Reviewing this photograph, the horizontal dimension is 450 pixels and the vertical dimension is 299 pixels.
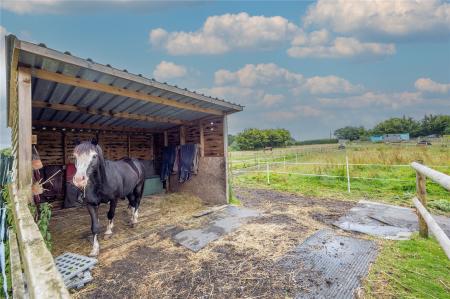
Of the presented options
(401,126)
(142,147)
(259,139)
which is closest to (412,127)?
(401,126)

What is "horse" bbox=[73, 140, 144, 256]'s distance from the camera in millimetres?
3160

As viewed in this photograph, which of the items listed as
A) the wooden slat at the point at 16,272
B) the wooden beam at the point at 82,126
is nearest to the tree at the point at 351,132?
the wooden beam at the point at 82,126

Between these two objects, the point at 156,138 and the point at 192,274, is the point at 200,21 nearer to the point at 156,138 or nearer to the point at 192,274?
the point at 156,138

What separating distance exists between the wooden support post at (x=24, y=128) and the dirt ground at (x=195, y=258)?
56.0 inches

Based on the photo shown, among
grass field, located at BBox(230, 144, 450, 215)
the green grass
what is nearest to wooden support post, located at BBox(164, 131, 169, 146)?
grass field, located at BBox(230, 144, 450, 215)

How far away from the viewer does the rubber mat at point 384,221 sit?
3960mm

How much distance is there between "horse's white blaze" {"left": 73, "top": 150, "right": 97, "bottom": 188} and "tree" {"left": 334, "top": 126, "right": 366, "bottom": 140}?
8732 centimetres

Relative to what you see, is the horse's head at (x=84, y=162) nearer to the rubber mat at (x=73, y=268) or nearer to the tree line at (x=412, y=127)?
the rubber mat at (x=73, y=268)

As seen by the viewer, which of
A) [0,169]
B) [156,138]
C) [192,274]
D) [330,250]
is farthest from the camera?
[156,138]

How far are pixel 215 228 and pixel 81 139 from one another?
16.5 feet

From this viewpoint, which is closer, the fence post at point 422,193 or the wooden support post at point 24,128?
the wooden support post at point 24,128

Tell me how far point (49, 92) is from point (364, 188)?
8.90m

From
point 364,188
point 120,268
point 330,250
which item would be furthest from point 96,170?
Answer: point 364,188

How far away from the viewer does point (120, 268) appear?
2.99m
